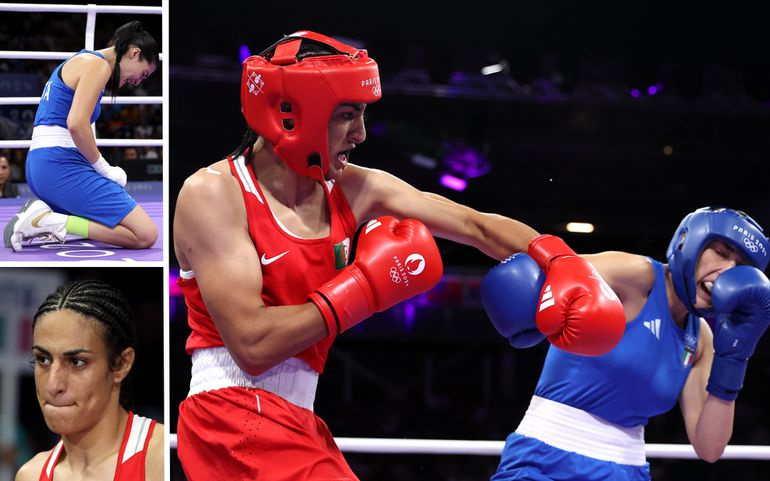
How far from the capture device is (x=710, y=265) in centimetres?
245

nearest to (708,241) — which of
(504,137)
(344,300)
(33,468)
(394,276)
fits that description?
(394,276)

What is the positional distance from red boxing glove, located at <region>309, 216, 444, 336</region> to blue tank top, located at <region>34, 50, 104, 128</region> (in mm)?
881

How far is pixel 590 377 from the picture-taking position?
2.35m

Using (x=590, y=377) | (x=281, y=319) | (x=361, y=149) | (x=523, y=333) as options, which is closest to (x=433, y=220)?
(x=523, y=333)

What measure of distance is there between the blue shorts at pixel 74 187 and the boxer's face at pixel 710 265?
60.1 inches

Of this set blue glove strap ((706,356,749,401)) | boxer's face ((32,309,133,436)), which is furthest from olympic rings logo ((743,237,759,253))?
boxer's face ((32,309,133,436))

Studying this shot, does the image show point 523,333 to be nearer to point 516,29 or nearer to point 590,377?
point 590,377

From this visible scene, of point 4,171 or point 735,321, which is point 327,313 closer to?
point 4,171

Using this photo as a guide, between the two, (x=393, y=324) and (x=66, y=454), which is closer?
(x=66, y=454)

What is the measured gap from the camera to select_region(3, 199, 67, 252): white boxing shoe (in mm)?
2133

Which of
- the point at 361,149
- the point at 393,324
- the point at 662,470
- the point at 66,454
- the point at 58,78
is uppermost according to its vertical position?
the point at 58,78

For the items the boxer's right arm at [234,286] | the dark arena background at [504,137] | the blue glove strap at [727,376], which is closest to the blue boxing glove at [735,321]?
the blue glove strap at [727,376]

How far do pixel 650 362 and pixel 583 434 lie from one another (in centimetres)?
26

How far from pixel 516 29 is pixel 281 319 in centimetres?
633
